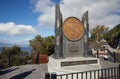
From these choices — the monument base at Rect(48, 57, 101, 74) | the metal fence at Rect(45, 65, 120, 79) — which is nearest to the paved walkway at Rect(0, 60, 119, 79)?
the monument base at Rect(48, 57, 101, 74)

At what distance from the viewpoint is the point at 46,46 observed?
27.4m

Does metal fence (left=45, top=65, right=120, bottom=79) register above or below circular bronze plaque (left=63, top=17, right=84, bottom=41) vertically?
below

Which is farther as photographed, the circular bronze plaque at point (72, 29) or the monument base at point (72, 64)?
the circular bronze plaque at point (72, 29)

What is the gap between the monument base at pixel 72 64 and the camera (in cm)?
1017

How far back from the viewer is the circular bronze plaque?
36.1ft

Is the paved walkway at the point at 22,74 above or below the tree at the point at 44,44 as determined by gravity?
below

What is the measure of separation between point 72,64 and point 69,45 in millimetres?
1156

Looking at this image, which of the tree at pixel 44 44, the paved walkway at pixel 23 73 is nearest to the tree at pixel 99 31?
the tree at pixel 44 44

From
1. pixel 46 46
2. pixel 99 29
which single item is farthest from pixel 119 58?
pixel 99 29

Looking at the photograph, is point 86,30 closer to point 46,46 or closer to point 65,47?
point 65,47

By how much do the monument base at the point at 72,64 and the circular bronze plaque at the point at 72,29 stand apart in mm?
1300

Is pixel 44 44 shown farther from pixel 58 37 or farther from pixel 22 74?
pixel 58 37

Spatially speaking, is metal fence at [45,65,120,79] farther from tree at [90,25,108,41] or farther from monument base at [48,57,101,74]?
tree at [90,25,108,41]

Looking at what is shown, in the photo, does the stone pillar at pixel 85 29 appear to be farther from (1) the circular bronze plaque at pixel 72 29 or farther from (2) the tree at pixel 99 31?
(2) the tree at pixel 99 31
